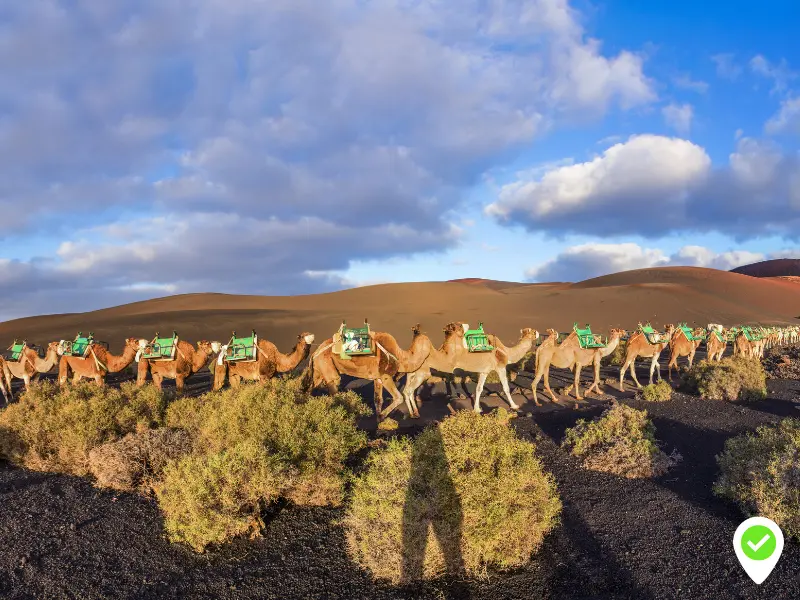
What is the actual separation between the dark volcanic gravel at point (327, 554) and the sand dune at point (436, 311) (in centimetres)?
3661

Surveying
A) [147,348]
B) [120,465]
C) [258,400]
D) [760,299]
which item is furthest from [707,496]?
[760,299]

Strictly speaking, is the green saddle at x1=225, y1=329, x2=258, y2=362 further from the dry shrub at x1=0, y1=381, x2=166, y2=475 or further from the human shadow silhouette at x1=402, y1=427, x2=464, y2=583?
the human shadow silhouette at x1=402, y1=427, x2=464, y2=583

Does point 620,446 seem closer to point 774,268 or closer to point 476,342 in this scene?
point 476,342

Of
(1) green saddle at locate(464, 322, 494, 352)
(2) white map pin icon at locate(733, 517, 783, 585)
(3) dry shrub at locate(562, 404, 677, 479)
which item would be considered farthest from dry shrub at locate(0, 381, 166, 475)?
(2) white map pin icon at locate(733, 517, 783, 585)

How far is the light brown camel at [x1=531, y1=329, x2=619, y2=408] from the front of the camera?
49.5 ft

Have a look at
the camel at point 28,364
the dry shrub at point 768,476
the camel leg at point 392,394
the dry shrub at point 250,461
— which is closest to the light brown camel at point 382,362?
the camel leg at point 392,394

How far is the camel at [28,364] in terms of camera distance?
17375mm

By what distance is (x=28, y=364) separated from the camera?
57.8 ft

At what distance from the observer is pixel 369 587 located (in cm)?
537

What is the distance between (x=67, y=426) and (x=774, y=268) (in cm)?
17060

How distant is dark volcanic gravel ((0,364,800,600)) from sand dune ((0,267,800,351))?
36.6 metres

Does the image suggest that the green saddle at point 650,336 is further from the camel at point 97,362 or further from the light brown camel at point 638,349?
the camel at point 97,362

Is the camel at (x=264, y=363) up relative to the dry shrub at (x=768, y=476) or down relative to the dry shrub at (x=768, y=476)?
up

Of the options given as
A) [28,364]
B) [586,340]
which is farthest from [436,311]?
[28,364]
